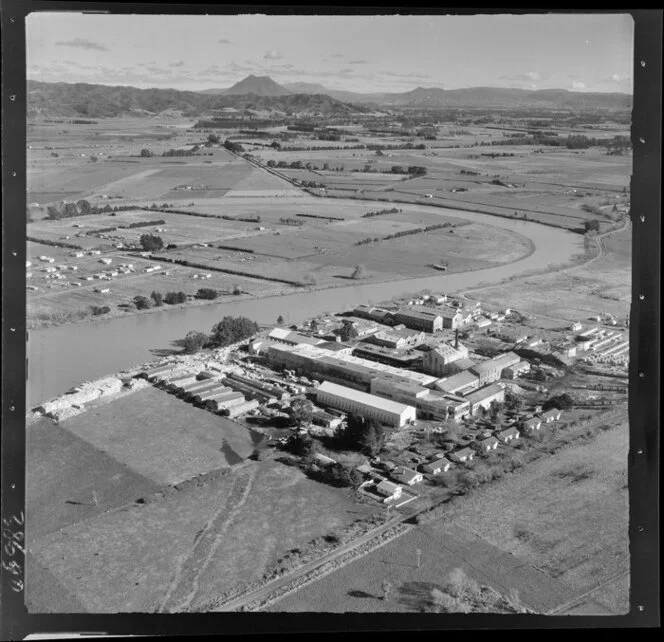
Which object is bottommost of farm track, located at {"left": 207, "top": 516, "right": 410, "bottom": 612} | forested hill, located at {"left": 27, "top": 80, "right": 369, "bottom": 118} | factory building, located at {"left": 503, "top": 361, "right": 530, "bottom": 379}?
farm track, located at {"left": 207, "top": 516, "right": 410, "bottom": 612}

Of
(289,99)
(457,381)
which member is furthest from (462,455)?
(289,99)

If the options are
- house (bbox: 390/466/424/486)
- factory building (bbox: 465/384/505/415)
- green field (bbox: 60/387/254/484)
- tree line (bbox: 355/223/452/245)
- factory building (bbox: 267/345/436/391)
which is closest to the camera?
green field (bbox: 60/387/254/484)

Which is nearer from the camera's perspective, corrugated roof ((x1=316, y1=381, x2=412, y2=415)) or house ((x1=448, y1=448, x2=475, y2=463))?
house ((x1=448, y1=448, x2=475, y2=463))

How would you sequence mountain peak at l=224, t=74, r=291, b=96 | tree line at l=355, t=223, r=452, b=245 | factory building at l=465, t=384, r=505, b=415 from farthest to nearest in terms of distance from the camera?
tree line at l=355, t=223, r=452, b=245 → factory building at l=465, t=384, r=505, b=415 → mountain peak at l=224, t=74, r=291, b=96

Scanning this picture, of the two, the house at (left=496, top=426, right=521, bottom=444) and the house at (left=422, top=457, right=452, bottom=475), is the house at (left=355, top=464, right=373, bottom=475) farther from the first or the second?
the house at (left=496, top=426, right=521, bottom=444)

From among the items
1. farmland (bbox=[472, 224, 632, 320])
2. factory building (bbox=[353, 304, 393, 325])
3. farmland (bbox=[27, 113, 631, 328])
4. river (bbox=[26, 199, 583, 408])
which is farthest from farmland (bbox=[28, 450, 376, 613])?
farmland (bbox=[472, 224, 632, 320])

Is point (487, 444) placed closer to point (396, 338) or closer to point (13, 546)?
point (396, 338)

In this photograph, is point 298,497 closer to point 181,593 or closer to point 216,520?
point 216,520

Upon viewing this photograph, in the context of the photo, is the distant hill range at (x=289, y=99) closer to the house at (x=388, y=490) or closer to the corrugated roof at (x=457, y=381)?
the corrugated roof at (x=457, y=381)
